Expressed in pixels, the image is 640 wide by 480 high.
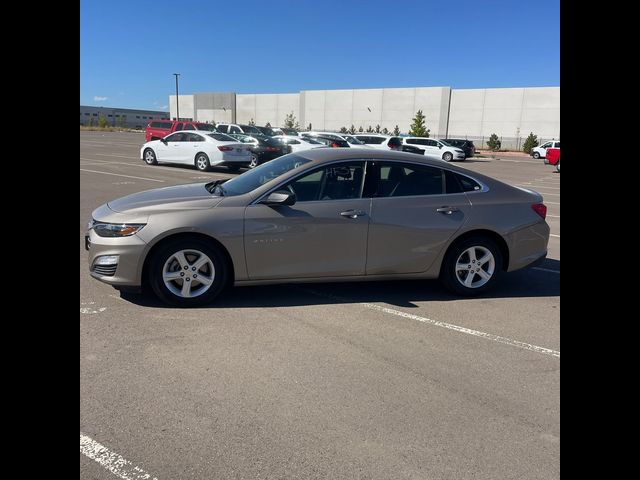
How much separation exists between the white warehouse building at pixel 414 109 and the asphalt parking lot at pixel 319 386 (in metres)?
52.7

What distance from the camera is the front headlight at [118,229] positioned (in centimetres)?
465

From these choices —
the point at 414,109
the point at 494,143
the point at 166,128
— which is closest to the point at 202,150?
the point at 166,128

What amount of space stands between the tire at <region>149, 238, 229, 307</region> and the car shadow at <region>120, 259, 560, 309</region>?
0.16m

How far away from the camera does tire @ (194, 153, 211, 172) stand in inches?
774

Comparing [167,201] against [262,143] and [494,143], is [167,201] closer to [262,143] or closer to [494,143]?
[262,143]

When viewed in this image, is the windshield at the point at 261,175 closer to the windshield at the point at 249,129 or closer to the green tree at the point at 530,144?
the windshield at the point at 249,129

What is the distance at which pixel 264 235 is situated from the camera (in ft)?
15.8

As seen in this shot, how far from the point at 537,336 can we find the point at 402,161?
84.3 inches

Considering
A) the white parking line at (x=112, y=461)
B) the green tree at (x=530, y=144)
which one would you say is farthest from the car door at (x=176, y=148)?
the green tree at (x=530, y=144)

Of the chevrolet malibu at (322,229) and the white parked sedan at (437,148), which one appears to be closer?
the chevrolet malibu at (322,229)

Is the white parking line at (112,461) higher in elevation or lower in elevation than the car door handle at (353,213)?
lower

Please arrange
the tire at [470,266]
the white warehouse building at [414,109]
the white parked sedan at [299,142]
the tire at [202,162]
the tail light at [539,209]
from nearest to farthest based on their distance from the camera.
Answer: the tire at [470,266] < the tail light at [539,209] < the tire at [202,162] < the white parked sedan at [299,142] < the white warehouse building at [414,109]
